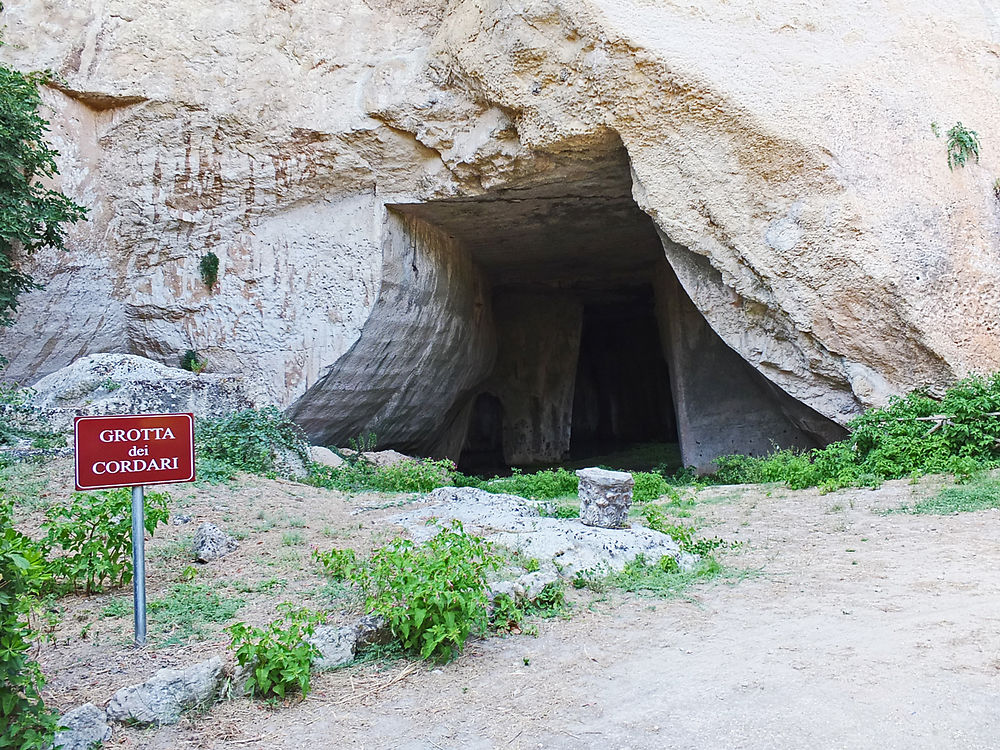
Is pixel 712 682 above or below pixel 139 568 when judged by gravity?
below

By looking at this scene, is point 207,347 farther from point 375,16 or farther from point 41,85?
point 375,16

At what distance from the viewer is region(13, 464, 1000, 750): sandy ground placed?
271 cm

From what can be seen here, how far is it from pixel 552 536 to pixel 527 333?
1327cm

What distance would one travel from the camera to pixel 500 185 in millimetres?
10680

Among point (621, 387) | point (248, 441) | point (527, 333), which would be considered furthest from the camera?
point (621, 387)

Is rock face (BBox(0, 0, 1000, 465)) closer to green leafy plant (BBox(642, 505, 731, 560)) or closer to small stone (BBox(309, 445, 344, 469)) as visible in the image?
small stone (BBox(309, 445, 344, 469))

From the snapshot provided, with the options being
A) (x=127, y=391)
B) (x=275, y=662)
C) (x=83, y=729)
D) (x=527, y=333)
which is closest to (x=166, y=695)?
(x=83, y=729)

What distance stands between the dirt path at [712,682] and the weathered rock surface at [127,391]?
18.9 feet

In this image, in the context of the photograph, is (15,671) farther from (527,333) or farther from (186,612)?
(527,333)

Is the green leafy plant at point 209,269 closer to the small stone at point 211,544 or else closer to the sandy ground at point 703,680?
the small stone at point 211,544

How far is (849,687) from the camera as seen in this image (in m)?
2.95

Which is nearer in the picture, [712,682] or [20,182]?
[712,682]

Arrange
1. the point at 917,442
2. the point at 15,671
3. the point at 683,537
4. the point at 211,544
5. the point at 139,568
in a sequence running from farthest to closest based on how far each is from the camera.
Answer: the point at 917,442
the point at 683,537
the point at 211,544
the point at 139,568
the point at 15,671

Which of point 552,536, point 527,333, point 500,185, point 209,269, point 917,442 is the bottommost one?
point 552,536
